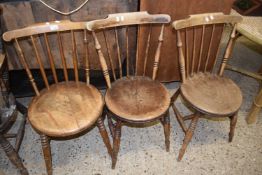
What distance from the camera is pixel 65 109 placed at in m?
1.55

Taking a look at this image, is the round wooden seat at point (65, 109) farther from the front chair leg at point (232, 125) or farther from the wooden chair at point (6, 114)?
the front chair leg at point (232, 125)

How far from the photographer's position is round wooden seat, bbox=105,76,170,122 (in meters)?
1.54

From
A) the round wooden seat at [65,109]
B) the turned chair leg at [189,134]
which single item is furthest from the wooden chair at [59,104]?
the turned chair leg at [189,134]

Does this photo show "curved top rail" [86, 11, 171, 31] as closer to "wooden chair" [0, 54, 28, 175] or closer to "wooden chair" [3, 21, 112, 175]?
"wooden chair" [3, 21, 112, 175]

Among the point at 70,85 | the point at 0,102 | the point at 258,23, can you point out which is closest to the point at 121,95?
the point at 70,85

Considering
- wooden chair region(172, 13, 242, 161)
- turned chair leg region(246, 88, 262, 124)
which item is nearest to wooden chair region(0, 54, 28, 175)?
wooden chair region(172, 13, 242, 161)

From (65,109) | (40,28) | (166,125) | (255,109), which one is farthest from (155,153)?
(40,28)

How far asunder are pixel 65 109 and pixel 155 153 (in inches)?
31.2

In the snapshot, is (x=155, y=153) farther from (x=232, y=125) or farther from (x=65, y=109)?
(x=65, y=109)

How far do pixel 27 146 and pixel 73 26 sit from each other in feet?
3.36

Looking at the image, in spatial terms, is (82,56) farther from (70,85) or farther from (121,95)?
(121,95)

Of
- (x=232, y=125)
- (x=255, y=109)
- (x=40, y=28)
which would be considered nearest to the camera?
(x=40, y=28)

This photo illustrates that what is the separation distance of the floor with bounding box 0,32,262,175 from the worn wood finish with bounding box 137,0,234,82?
0.45 metres

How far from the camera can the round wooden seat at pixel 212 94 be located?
1619 millimetres
